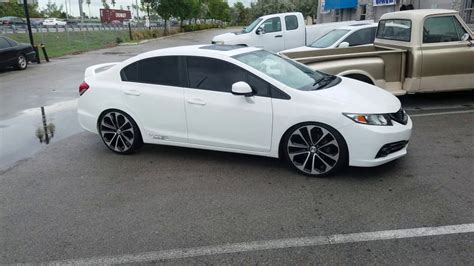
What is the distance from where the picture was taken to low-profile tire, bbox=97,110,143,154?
530 cm

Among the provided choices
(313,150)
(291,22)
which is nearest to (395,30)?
(313,150)

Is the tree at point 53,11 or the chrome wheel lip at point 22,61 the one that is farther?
the tree at point 53,11

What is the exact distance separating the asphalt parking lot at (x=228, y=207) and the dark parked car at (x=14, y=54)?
11699mm

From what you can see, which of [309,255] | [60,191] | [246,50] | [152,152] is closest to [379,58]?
[246,50]

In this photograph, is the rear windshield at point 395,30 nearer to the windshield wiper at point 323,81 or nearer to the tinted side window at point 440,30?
the tinted side window at point 440,30

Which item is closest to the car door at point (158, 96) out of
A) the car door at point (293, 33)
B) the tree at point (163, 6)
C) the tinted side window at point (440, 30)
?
the tinted side window at point (440, 30)

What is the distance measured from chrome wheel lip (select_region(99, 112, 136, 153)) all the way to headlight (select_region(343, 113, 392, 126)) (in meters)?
2.94

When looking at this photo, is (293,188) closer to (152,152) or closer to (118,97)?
(152,152)

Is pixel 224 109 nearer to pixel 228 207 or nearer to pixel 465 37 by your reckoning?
pixel 228 207

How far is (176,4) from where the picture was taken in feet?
146

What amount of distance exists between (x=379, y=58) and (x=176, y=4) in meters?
41.0

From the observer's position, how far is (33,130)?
7.00m

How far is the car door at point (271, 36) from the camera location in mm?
14039

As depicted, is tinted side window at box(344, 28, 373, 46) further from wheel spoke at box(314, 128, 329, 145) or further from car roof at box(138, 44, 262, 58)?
wheel spoke at box(314, 128, 329, 145)
